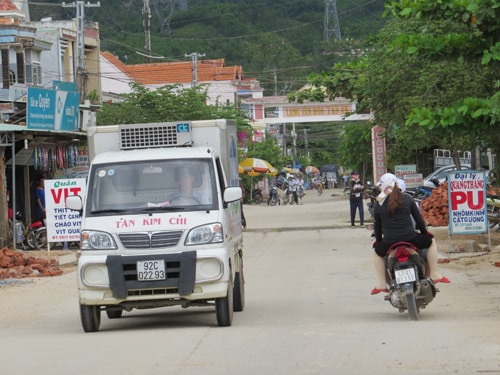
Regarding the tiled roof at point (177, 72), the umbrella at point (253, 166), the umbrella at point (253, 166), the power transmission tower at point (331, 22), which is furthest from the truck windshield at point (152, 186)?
the power transmission tower at point (331, 22)

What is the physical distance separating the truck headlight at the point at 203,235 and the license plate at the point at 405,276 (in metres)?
2.23

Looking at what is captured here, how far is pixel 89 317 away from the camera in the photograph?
12.9m

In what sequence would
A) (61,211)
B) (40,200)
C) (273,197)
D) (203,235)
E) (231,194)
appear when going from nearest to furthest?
1. (203,235)
2. (231,194)
3. (61,211)
4. (40,200)
5. (273,197)

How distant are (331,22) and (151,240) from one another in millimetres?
105065

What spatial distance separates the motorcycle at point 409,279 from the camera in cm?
1284

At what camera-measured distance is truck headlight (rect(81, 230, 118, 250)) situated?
12.6 metres

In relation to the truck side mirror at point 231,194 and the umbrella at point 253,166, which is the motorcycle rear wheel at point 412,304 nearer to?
the truck side mirror at point 231,194

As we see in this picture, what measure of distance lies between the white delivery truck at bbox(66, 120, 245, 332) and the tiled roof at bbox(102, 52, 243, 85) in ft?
243

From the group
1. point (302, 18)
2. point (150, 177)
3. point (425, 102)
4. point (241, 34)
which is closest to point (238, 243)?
point (150, 177)

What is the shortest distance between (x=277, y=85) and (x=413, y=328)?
10949 cm

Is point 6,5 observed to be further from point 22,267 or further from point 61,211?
point 22,267

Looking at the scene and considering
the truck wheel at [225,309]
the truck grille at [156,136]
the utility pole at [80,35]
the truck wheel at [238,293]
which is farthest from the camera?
the utility pole at [80,35]

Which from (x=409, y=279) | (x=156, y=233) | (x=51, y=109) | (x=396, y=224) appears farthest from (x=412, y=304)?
(x=51, y=109)

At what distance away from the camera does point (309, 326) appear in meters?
12.6
